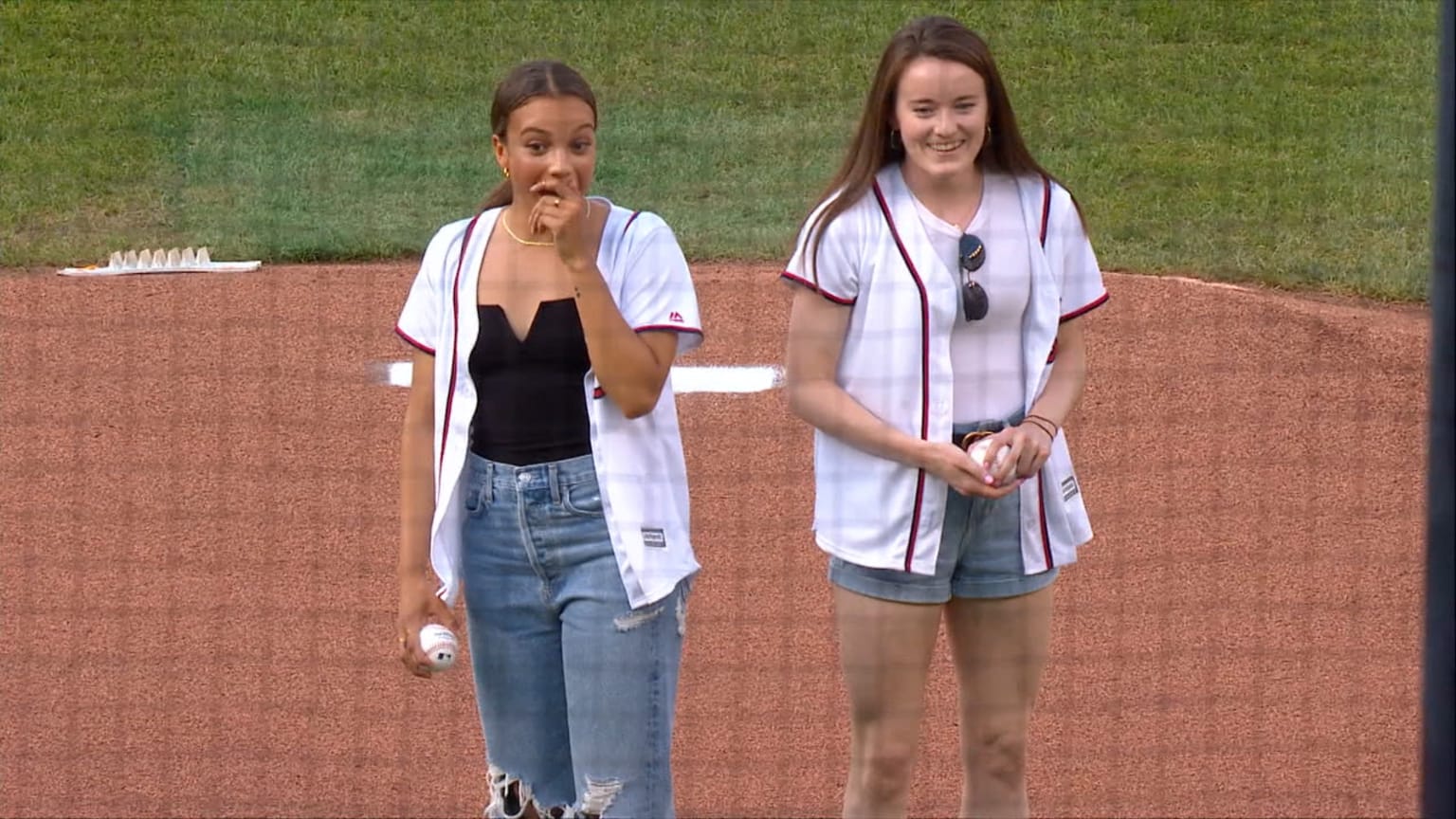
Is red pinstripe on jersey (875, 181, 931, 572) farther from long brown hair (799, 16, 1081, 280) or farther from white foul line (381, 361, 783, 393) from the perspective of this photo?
white foul line (381, 361, 783, 393)

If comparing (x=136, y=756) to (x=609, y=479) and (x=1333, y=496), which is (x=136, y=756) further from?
(x=1333, y=496)

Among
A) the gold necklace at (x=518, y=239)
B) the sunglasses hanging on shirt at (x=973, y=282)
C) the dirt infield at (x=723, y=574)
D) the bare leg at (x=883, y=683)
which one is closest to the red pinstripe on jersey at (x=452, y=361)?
the gold necklace at (x=518, y=239)

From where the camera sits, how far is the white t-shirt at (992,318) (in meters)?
3.39

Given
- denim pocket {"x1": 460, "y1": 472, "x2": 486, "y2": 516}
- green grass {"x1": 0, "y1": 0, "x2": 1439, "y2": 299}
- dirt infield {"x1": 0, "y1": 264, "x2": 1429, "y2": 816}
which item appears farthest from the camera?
green grass {"x1": 0, "y1": 0, "x2": 1439, "y2": 299}

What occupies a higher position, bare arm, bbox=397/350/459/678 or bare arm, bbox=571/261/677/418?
bare arm, bbox=571/261/677/418

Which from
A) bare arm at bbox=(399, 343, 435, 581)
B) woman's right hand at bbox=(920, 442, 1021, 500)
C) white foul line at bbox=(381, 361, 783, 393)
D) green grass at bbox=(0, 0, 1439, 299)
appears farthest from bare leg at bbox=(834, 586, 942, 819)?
green grass at bbox=(0, 0, 1439, 299)

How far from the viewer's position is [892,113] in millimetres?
3471

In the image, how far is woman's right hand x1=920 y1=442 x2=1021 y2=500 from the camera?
3.29 m

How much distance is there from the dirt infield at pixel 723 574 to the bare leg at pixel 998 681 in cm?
121

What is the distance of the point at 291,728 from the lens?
5156 mm

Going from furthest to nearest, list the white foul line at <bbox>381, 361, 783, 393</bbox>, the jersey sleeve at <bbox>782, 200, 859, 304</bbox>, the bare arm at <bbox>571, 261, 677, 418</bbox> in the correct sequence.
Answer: the white foul line at <bbox>381, 361, 783, 393</bbox> < the jersey sleeve at <bbox>782, 200, 859, 304</bbox> < the bare arm at <bbox>571, 261, 677, 418</bbox>

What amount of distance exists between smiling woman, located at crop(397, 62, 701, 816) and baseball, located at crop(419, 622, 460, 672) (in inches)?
1.0

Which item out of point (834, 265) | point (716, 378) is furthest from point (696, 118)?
point (834, 265)

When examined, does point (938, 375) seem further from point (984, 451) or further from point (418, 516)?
point (418, 516)
